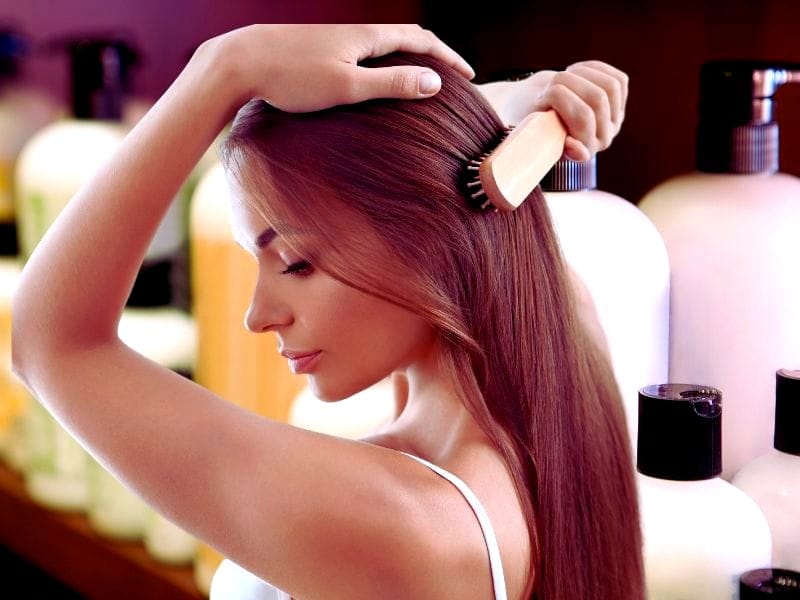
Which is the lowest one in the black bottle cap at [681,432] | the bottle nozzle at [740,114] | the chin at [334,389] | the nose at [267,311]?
the black bottle cap at [681,432]

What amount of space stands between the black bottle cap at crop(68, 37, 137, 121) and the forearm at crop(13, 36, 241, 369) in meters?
0.29

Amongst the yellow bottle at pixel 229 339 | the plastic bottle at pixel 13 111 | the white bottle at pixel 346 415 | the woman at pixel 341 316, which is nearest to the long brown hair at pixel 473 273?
the woman at pixel 341 316

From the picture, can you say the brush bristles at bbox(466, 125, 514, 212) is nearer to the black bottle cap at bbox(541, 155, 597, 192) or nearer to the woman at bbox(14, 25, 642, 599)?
the woman at bbox(14, 25, 642, 599)

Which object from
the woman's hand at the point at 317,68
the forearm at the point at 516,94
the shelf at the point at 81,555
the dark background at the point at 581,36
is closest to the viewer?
the woman's hand at the point at 317,68

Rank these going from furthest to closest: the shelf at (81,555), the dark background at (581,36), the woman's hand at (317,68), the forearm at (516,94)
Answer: the shelf at (81,555) < the dark background at (581,36) < the forearm at (516,94) < the woman's hand at (317,68)

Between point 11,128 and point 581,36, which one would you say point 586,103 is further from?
point 11,128

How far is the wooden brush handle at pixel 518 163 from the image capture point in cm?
36

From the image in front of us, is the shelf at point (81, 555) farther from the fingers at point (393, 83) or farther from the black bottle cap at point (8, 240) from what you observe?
the fingers at point (393, 83)

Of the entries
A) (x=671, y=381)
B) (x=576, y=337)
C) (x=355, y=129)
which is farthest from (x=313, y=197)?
(x=671, y=381)

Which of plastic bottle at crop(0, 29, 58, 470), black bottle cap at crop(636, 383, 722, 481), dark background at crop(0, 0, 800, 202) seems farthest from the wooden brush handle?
plastic bottle at crop(0, 29, 58, 470)

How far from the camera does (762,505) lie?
0.47 meters

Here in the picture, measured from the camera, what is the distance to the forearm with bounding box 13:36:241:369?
1.25 ft

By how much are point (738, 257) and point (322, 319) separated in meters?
0.21

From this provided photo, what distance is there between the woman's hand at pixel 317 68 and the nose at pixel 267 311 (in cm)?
7
